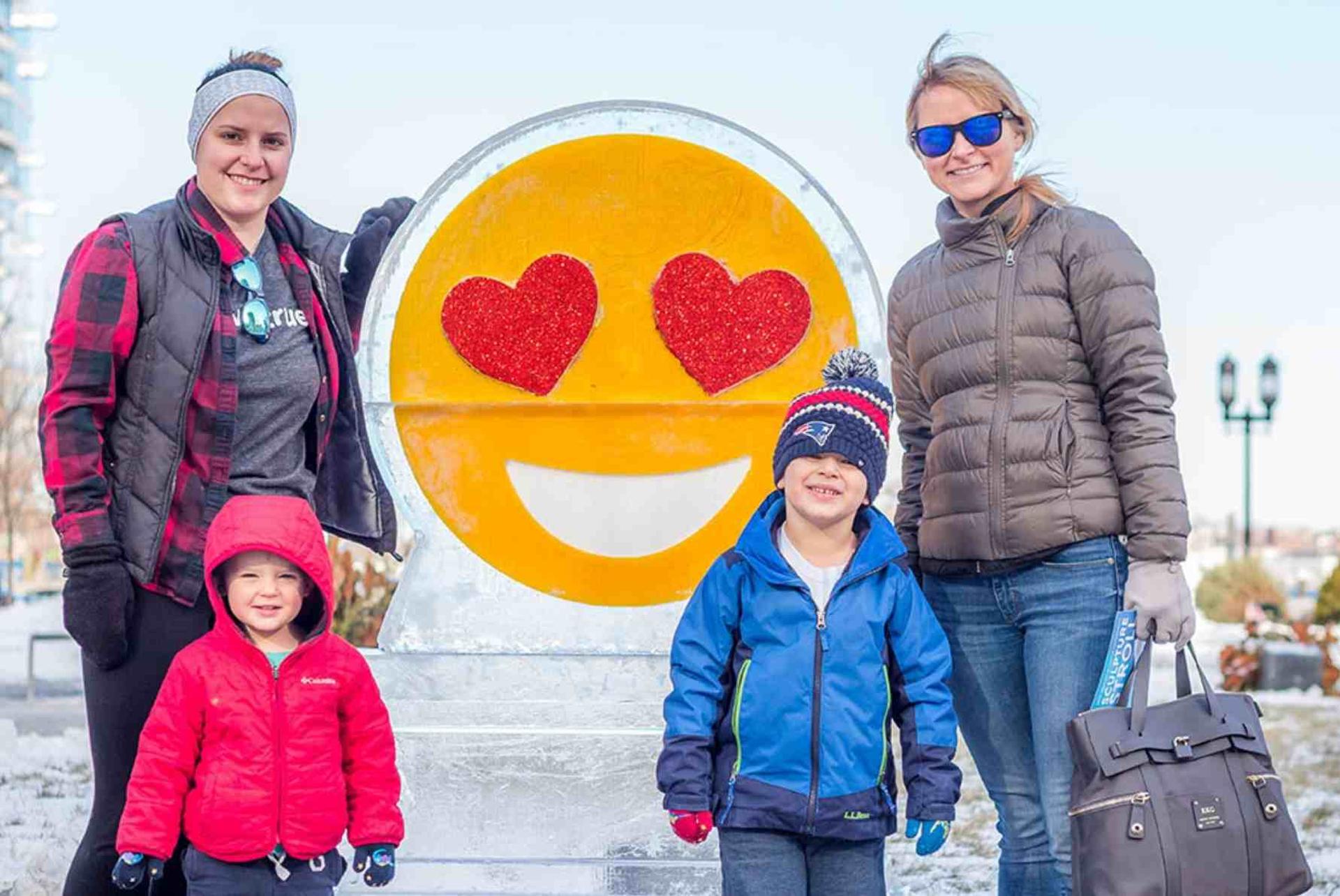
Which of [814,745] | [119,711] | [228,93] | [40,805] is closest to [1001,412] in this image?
[814,745]

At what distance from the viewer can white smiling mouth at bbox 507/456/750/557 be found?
3.72 m

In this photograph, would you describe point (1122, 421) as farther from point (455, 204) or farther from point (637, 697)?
point (455, 204)

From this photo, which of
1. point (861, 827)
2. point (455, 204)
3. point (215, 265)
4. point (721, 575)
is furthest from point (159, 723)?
point (455, 204)

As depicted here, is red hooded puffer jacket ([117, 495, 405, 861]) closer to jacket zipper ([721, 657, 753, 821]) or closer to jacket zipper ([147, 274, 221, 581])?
jacket zipper ([147, 274, 221, 581])

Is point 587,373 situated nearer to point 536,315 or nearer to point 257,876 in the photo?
point 536,315

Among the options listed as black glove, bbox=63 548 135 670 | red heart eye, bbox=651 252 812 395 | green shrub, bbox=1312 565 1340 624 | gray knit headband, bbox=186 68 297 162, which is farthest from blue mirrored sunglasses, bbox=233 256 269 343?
green shrub, bbox=1312 565 1340 624

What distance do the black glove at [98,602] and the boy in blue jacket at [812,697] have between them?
0.98m

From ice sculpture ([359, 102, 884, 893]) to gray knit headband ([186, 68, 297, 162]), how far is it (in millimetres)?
784

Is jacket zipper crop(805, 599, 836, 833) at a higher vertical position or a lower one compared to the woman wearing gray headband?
lower

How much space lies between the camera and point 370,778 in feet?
9.20

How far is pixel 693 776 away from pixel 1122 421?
97cm

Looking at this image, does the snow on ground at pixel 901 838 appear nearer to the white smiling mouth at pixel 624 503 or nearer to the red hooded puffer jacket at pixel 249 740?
the white smiling mouth at pixel 624 503

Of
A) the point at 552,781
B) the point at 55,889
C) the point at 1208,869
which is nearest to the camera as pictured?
the point at 1208,869

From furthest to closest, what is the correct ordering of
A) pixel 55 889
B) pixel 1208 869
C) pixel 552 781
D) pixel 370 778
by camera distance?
pixel 55 889
pixel 552 781
pixel 370 778
pixel 1208 869
